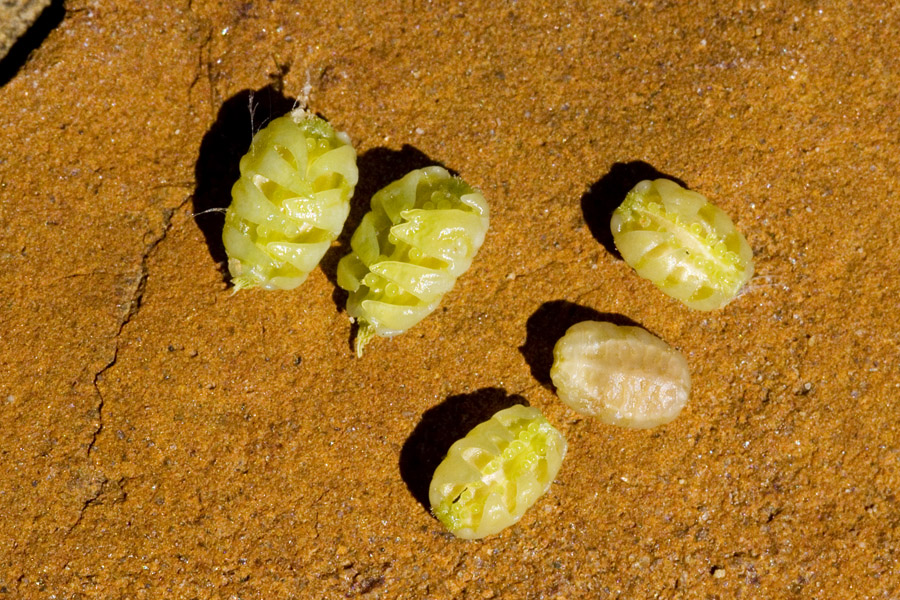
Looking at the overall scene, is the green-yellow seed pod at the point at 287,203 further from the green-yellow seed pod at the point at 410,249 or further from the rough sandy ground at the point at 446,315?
the rough sandy ground at the point at 446,315

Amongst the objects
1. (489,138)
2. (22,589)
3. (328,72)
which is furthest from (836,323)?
(22,589)

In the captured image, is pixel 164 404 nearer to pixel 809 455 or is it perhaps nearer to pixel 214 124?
pixel 214 124

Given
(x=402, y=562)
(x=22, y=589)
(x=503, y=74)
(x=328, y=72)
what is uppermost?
(x=328, y=72)

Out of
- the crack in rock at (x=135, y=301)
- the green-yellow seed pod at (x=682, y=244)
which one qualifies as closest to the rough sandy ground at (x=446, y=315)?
the crack in rock at (x=135, y=301)

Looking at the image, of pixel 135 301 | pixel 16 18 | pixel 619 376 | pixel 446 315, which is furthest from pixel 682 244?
pixel 16 18

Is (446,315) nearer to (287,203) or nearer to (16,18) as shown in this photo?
(287,203)

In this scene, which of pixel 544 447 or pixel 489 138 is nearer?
pixel 544 447
